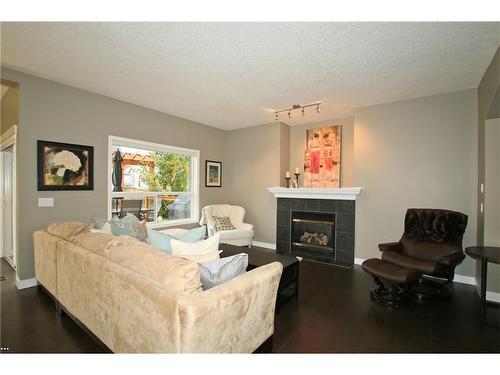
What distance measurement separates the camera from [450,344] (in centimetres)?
188

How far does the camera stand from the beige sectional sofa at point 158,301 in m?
1.20

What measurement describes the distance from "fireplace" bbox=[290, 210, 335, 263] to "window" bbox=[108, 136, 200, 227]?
6.98 ft

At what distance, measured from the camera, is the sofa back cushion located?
1.31 meters

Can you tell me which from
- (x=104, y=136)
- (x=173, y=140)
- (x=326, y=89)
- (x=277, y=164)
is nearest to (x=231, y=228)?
(x=277, y=164)

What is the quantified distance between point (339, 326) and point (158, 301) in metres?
1.74

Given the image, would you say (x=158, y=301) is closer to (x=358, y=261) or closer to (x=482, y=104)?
(x=358, y=261)

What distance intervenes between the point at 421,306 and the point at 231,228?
3184 millimetres

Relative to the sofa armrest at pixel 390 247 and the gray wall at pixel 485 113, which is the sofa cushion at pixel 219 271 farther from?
the gray wall at pixel 485 113

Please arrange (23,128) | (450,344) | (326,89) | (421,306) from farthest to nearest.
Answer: (326,89) → (23,128) → (421,306) → (450,344)

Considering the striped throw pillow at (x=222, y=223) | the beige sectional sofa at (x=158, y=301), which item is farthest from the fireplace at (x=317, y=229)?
the beige sectional sofa at (x=158, y=301)

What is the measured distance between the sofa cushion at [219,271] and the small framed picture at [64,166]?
2.73m

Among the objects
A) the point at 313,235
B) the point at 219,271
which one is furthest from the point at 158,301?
the point at 313,235
